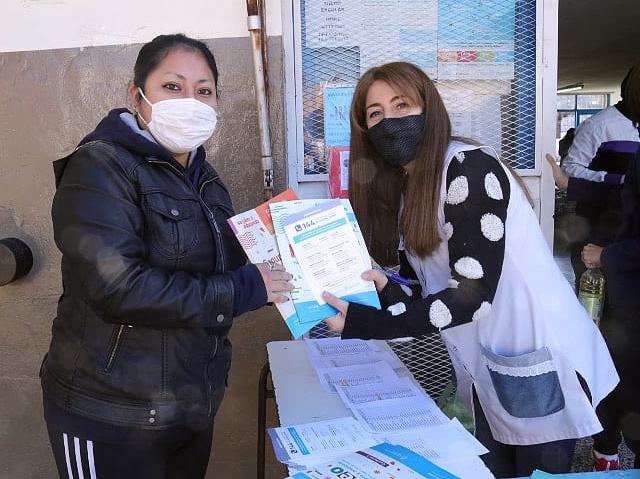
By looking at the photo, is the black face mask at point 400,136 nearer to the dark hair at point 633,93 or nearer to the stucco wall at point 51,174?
the stucco wall at point 51,174

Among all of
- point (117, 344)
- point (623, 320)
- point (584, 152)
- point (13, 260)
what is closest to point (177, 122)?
point (117, 344)

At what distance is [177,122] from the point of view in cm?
166

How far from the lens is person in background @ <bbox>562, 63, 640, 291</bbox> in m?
3.26

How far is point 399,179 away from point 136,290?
0.98 m

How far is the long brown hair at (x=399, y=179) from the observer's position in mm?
1707

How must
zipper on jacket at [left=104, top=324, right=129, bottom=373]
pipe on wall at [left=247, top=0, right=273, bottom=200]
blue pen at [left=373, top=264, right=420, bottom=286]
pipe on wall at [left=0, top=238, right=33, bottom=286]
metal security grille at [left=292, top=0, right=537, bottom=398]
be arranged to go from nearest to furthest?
zipper on jacket at [left=104, top=324, right=129, bottom=373] < blue pen at [left=373, top=264, right=420, bottom=286] < pipe on wall at [left=247, top=0, right=273, bottom=200] < pipe on wall at [left=0, top=238, right=33, bottom=286] < metal security grille at [left=292, top=0, right=537, bottom=398]

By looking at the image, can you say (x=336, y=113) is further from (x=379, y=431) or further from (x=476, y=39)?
(x=379, y=431)

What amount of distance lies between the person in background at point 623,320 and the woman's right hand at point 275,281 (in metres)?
1.57

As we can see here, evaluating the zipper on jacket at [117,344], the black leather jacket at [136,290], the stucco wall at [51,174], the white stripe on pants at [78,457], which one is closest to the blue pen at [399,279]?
the black leather jacket at [136,290]

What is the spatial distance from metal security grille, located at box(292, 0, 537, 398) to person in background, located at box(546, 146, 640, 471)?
2.38 ft

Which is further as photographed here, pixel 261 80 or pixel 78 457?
pixel 261 80

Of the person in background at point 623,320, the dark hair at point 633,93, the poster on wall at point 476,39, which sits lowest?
the person in background at point 623,320

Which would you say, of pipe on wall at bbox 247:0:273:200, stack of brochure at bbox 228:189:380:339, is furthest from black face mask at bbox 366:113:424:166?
pipe on wall at bbox 247:0:273:200

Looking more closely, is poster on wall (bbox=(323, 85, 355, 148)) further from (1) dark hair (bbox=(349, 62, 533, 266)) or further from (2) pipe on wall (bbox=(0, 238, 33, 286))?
(2) pipe on wall (bbox=(0, 238, 33, 286))
